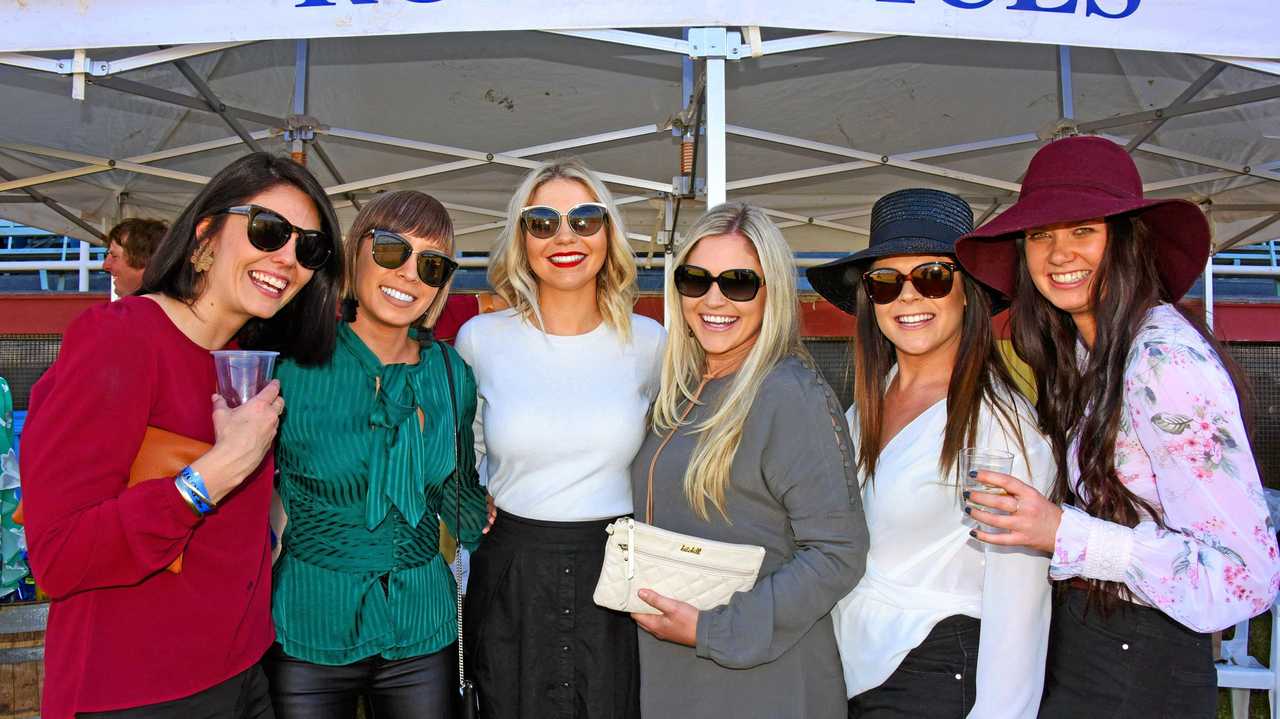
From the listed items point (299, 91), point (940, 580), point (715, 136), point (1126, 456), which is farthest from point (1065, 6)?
point (299, 91)

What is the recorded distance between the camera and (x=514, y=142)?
6.44 metres

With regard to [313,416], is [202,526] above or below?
below

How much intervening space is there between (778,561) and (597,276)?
3.83 feet

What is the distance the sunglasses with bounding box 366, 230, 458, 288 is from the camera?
97.0 inches

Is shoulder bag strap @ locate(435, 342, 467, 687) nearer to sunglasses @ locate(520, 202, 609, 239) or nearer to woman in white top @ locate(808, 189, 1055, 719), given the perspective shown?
sunglasses @ locate(520, 202, 609, 239)

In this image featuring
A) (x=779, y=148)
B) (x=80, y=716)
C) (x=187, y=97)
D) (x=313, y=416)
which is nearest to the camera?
(x=80, y=716)

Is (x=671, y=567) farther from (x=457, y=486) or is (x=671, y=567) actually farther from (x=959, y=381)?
(x=959, y=381)

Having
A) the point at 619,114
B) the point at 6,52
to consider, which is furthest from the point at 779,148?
the point at 6,52

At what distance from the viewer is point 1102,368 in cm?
193

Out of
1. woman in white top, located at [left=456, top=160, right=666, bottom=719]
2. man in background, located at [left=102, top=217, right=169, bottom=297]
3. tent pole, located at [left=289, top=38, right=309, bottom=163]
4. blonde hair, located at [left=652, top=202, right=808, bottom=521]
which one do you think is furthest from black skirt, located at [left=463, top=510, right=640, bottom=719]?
tent pole, located at [left=289, top=38, right=309, bottom=163]

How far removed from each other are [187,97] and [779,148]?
404cm

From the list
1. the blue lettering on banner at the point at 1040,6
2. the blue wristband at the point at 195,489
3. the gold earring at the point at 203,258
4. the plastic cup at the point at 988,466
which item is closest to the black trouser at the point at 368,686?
the blue wristband at the point at 195,489

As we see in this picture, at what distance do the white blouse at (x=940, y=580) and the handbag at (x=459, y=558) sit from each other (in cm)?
102

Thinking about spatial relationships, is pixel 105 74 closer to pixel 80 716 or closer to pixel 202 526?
pixel 202 526
